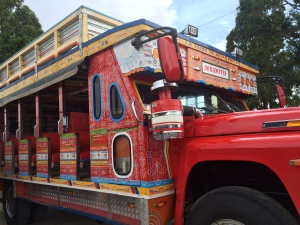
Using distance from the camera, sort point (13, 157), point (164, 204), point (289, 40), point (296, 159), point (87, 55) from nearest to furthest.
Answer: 1. point (296, 159)
2. point (164, 204)
3. point (87, 55)
4. point (13, 157)
5. point (289, 40)

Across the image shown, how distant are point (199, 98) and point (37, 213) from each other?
402cm

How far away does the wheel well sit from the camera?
2.47 metres

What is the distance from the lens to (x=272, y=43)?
13.1 m

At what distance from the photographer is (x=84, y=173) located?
13.7 ft

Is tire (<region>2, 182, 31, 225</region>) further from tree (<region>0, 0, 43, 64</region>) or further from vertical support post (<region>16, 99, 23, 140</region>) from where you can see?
tree (<region>0, 0, 43, 64</region>)

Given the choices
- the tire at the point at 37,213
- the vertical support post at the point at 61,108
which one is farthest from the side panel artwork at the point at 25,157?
the vertical support post at the point at 61,108

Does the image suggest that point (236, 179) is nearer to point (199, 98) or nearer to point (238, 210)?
point (238, 210)

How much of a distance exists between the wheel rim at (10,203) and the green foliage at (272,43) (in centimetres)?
895

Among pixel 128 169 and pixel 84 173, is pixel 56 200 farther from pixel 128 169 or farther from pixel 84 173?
pixel 128 169

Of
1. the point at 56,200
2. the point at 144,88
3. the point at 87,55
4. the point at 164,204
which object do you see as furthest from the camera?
the point at 56,200

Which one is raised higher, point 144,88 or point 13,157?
point 144,88

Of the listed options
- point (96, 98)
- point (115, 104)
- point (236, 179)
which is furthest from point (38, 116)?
point (236, 179)

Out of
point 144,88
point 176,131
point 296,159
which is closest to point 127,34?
point 144,88

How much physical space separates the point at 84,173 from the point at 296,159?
2.87 meters
